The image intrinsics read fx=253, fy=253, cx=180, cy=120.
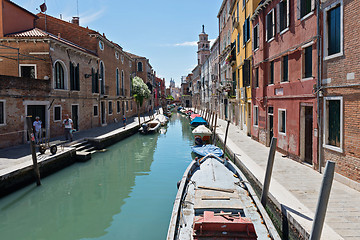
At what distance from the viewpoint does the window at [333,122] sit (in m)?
6.98

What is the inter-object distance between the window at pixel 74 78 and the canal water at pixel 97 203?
727cm

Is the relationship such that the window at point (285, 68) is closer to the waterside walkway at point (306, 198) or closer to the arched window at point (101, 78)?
the waterside walkway at point (306, 198)

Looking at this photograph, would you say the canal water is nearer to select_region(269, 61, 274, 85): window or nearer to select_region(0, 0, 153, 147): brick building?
select_region(0, 0, 153, 147): brick building

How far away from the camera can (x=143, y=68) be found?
51.2 m

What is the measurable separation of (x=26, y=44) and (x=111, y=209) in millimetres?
12650

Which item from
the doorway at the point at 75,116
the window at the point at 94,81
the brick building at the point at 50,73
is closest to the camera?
the brick building at the point at 50,73

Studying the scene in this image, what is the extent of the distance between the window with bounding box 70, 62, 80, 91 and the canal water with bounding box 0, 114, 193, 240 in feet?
23.8

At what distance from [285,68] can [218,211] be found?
26.1ft

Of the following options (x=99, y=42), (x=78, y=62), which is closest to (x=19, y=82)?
(x=78, y=62)

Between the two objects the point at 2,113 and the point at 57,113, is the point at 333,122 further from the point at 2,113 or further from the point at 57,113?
the point at 57,113

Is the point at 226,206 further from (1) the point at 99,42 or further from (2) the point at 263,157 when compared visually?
(1) the point at 99,42

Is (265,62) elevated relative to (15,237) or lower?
elevated

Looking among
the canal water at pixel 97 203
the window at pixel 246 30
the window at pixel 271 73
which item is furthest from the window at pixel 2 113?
the window at pixel 246 30

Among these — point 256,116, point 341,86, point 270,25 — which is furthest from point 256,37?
point 341,86
